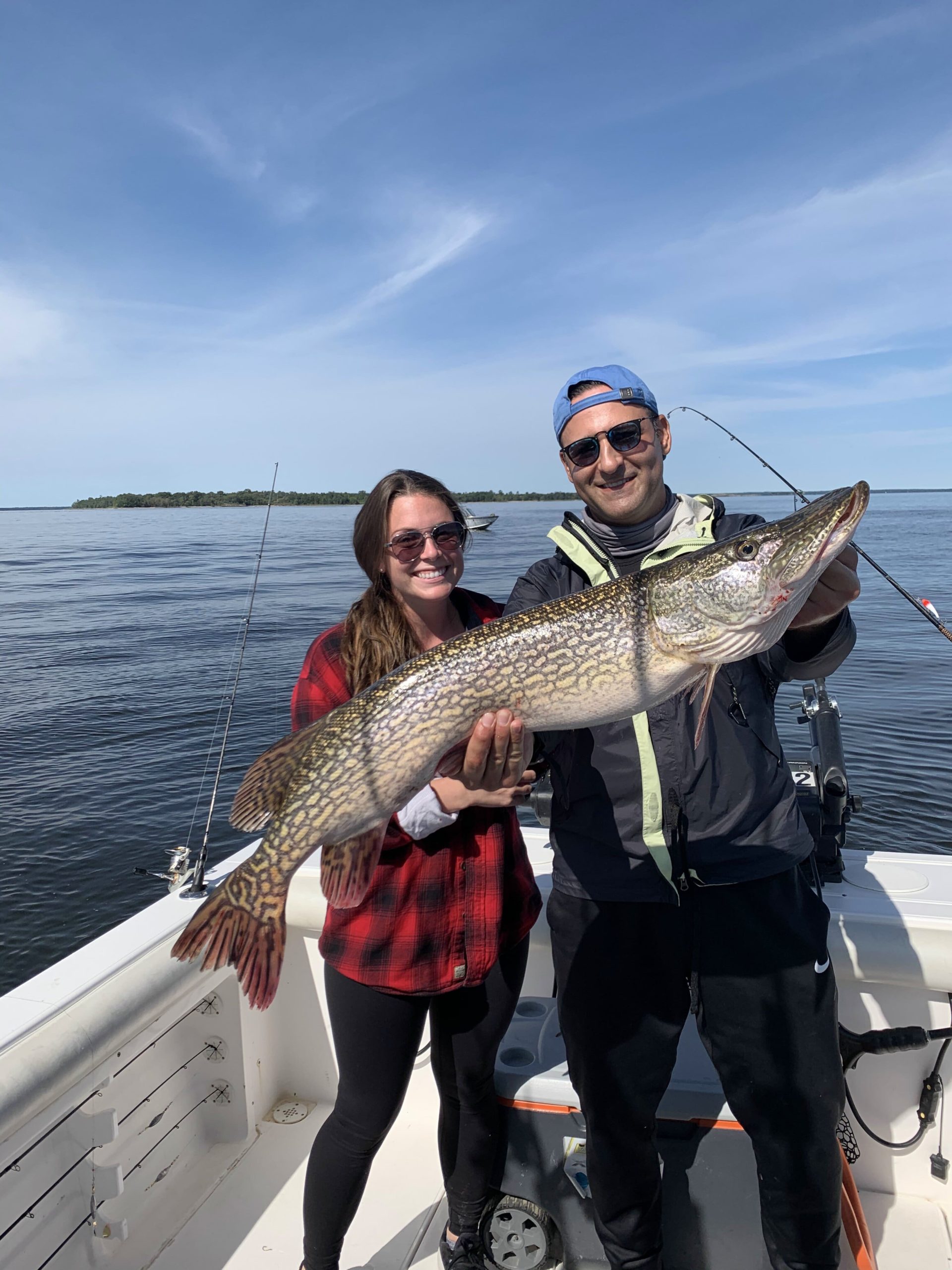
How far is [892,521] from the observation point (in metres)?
57.7

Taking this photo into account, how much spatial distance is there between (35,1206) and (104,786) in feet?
28.3

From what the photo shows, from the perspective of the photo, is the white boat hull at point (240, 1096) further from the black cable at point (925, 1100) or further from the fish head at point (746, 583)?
the fish head at point (746, 583)

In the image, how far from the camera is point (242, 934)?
2115 mm

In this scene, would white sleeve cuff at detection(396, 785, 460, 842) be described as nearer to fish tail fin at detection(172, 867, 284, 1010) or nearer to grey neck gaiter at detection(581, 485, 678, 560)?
fish tail fin at detection(172, 867, 284, 1010)

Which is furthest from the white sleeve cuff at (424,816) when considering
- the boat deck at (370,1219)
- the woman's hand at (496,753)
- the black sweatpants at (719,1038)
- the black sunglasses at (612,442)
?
the boat deck at (370,1219)

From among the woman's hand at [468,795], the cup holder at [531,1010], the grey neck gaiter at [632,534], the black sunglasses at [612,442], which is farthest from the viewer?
the cup holder at [531,1010]

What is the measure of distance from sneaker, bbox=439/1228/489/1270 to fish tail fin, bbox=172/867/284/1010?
4.30 feet

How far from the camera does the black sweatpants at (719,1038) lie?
2.18m

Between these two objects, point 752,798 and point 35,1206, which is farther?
point 35,1206

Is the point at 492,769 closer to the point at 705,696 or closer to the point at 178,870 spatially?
the point at 705,696

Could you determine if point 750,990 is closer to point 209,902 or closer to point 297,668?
point 209,902

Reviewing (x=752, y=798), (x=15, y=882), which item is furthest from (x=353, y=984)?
(x=15, y=882)

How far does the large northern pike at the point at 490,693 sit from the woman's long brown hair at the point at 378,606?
0.22 meters

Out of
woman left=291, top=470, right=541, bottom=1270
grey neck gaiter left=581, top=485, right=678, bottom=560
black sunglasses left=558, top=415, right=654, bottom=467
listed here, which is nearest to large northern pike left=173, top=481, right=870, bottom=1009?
woman left=291, top=470, right=541, bottom=1270
